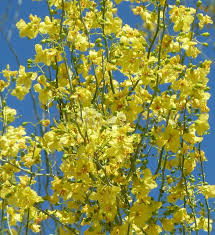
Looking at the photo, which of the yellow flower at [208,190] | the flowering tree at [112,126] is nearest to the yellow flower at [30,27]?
the flowering tree at [112,126]

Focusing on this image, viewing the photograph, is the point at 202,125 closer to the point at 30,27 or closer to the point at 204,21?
the point at 204,21

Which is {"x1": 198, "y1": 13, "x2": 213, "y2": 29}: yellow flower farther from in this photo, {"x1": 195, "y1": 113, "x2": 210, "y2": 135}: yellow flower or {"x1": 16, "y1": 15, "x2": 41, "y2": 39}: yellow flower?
{"x1": 16, "y1": 15, "x2": 41, "y2": 39}: yellow flower

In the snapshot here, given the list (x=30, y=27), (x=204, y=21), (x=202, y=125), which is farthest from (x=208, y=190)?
(x=30, y=27)

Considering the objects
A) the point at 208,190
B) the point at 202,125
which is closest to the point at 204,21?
the point at 202,125

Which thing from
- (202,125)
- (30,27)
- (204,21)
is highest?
(204,21)

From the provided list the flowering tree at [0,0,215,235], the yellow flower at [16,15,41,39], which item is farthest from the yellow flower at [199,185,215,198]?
the yellow flower at [16,15,41,39]

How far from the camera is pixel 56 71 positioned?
9.82ft

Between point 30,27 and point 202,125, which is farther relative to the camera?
point 30,27

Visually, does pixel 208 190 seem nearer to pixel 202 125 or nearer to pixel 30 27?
pixel 202 125

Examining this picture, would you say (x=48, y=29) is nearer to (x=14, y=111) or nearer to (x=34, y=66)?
(x=34, y=66)

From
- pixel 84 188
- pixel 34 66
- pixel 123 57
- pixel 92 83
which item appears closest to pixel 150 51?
pixel 123 57

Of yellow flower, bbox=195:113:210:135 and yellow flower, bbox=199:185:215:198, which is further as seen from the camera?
yellow flower, bbox=199:185:215:198

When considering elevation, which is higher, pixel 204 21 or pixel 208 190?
pixel 204 21

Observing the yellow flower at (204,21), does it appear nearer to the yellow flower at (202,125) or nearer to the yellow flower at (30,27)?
the yellow flower at (202,125)
